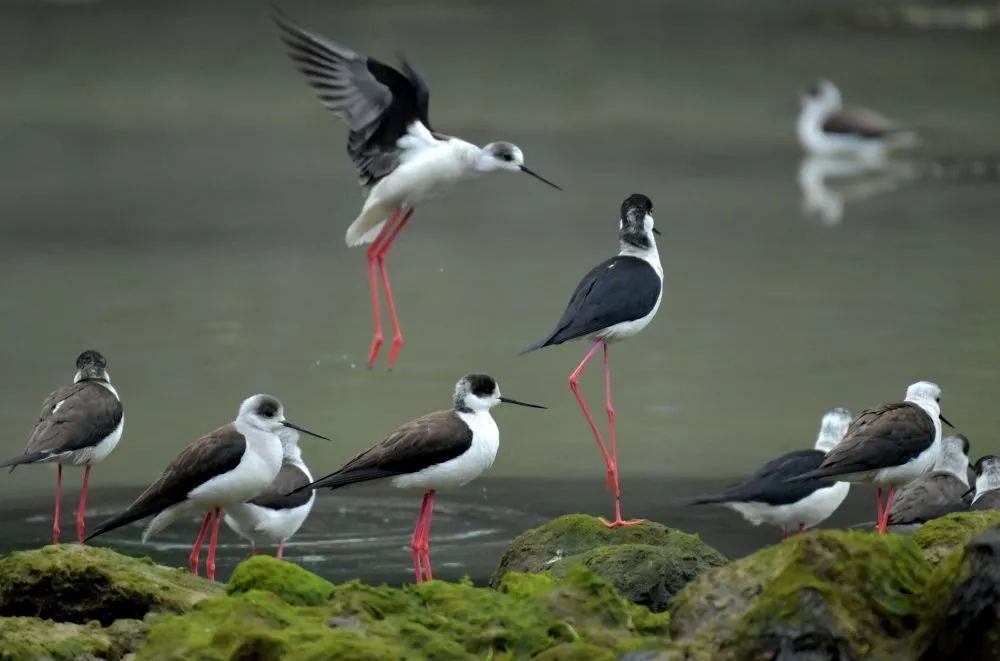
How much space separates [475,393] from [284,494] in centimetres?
99

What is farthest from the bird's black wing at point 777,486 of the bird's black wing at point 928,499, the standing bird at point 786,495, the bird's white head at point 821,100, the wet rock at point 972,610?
the bird's white head at point 821,100

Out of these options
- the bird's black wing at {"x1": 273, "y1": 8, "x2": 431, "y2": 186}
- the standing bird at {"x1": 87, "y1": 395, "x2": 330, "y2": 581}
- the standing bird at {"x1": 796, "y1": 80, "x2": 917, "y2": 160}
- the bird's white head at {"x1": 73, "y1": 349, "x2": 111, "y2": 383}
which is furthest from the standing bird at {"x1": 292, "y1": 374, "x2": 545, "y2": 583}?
the standing bird at {"x1": 796, "y1": 80, "x2": 917, "y2": 160}

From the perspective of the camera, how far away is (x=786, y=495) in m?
7.65

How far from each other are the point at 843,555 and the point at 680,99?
16753 millimetres

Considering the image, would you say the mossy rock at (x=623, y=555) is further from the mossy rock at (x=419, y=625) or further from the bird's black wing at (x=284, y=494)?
the bird's black wing at (x=284, y=494)

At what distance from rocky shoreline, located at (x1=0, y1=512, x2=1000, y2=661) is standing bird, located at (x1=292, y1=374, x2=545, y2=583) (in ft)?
1.95

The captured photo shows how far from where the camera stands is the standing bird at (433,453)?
6.98 metres

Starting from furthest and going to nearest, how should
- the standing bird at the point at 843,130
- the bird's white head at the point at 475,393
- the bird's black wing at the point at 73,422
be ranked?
the standing bird at the point at 843,130
the bird's black wing at the point at 73,422
the bird's white head at the point at 475,393

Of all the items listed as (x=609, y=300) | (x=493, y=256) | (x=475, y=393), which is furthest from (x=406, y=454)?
(x=493, y=256)

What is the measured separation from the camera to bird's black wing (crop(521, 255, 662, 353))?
25.1 feet

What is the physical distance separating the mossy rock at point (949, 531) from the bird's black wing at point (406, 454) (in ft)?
5.75

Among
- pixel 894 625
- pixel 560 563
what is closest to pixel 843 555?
pixel 894 625

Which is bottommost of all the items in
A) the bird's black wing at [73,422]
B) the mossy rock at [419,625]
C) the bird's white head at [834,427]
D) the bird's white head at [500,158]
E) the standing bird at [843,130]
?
the mossy rock at [419,625]

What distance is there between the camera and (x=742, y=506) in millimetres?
7805
